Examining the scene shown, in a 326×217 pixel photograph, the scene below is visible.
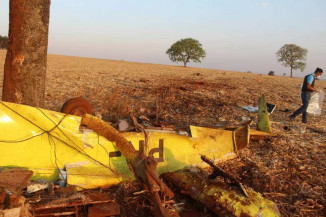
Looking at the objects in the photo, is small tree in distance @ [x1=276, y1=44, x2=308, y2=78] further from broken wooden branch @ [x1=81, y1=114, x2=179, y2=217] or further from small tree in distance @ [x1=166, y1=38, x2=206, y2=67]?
broken wooden branch @ [x1=81, y1=114, x2=179, y2=217]

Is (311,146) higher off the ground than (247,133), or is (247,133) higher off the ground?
(247,133)

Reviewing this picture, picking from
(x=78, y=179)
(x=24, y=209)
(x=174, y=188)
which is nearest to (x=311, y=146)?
(x=174, y=188)

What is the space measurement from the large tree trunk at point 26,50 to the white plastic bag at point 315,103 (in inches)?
331

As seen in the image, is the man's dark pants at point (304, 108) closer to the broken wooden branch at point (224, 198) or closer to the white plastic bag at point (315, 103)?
the white plastic bag at point (315, 103)

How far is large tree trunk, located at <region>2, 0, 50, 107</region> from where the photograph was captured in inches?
171

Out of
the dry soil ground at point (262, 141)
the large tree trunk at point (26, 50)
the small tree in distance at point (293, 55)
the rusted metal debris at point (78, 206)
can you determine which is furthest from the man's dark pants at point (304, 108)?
the small tree in distance at point (293, 55)

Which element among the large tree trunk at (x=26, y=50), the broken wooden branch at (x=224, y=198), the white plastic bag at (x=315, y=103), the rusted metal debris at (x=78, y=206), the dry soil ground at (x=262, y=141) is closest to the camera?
the rusted metal debris at (x=78, y=206)

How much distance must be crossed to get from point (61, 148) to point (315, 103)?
872 centimetres

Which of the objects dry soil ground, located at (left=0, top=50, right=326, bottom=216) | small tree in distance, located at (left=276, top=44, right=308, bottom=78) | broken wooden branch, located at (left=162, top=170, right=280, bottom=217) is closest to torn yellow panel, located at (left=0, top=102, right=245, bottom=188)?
broken wooden branch, located at (left=162, top=170, right=280, bottom=217)

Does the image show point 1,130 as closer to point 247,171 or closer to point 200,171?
point 200,171

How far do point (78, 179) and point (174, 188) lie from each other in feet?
4.23

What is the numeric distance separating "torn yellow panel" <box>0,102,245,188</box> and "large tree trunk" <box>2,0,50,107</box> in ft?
3.46

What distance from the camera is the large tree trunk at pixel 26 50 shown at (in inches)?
171

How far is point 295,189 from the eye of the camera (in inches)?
164
